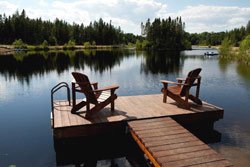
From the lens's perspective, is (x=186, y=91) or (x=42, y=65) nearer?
→ (x=186, y=91)

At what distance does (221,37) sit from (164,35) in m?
51.1

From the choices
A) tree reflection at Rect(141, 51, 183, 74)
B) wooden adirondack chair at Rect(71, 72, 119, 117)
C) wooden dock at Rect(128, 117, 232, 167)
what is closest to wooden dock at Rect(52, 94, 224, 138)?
wooden adirondack chair at Rect(71, 72, 119, 117)

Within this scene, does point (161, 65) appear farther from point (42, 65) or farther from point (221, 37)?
point (221, 37)

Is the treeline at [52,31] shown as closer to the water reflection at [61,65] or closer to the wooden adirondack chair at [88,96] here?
the water reflection at [61,65]

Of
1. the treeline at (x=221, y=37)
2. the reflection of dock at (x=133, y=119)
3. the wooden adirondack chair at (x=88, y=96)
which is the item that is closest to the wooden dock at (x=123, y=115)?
the reflection of dock at (x=133, y=119)

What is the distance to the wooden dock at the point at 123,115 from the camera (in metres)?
5.92

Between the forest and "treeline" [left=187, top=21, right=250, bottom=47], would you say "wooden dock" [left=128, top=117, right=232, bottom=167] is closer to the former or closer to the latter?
the forest

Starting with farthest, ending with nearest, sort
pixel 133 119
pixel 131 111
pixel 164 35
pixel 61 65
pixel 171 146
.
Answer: pixel 164 35, pixel 61 65, pixel 131 111, pixel 133 119, pixel 171 146

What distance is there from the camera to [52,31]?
80.9m

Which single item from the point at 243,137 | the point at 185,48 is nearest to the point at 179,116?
the point at 243,137

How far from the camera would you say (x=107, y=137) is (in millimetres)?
6652

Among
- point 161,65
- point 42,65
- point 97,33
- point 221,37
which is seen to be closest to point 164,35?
point 97,33

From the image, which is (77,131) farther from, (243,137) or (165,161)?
(243,137)

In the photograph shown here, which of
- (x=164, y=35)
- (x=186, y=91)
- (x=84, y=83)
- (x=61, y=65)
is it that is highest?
(x=164, y=35)
